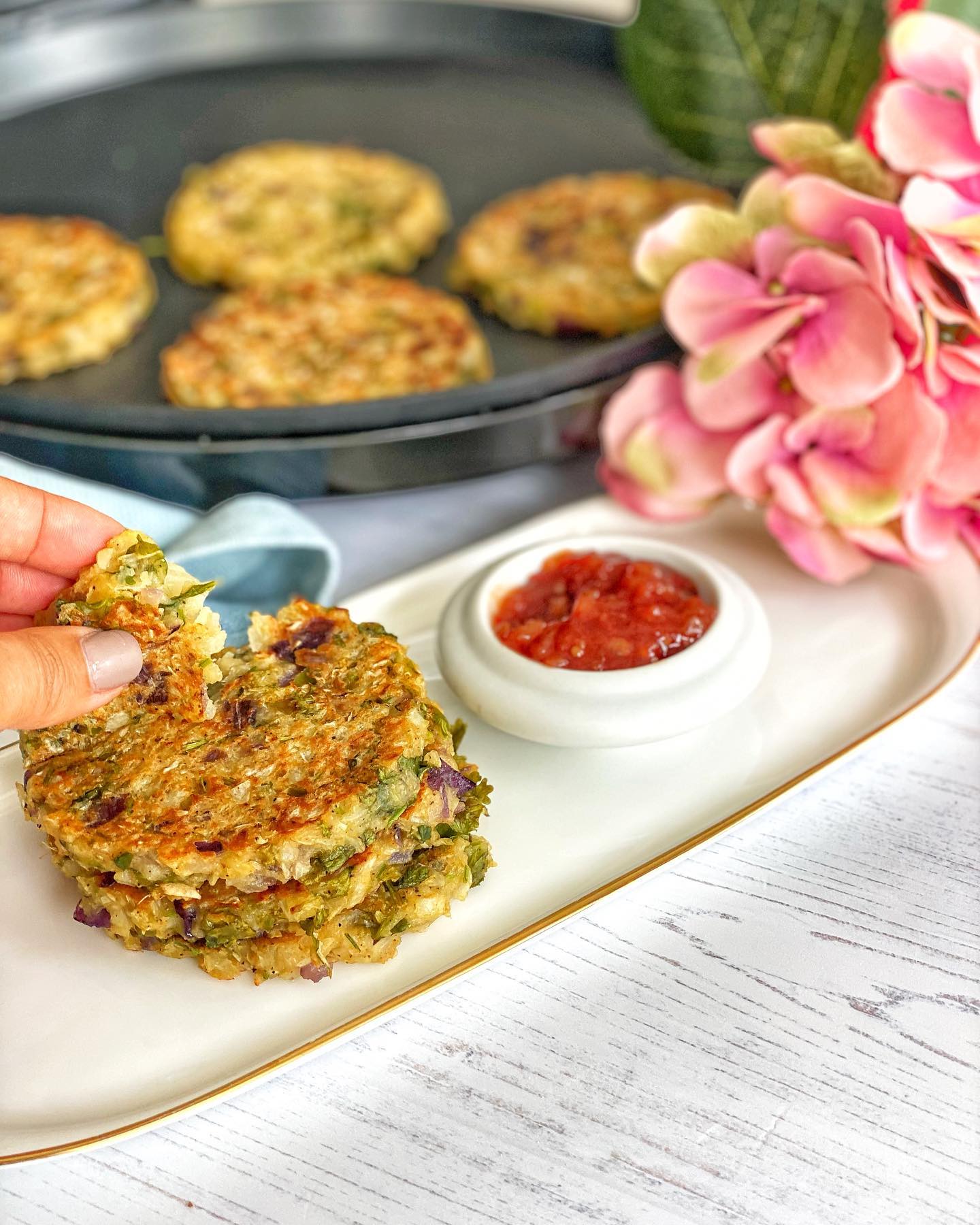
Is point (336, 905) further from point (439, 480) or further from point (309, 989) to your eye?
point (439, 480)

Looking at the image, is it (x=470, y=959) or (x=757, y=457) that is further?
(x=757, y=457)

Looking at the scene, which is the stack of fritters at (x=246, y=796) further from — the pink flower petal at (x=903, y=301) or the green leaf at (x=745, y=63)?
the green leaf at (x=745, y=63)

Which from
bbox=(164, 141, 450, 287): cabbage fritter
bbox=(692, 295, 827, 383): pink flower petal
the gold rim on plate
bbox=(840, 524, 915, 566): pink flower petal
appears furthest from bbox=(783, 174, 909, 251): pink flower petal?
bbox=(164, 141, 450, 287): cabbage fritter

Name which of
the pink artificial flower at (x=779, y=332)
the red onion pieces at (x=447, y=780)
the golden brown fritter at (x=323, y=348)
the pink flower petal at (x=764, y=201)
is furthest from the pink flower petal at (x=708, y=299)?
the red onion pieces at (x=447, y=780)

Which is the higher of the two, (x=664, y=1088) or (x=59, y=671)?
(x=59, y=671)

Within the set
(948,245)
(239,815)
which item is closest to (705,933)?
(239,815)

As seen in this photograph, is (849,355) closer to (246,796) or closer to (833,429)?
(833,429)

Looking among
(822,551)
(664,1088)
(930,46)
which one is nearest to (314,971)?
(664,1088)

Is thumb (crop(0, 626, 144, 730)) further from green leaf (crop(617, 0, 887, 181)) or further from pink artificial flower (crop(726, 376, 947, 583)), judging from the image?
green leaf (crop(617, 0, 887, 181))
